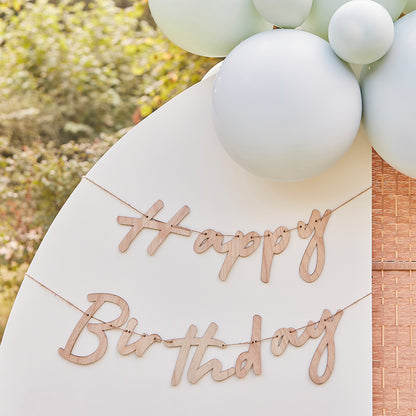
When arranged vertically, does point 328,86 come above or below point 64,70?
above

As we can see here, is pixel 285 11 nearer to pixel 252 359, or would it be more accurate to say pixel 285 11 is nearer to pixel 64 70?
pixel 252 359

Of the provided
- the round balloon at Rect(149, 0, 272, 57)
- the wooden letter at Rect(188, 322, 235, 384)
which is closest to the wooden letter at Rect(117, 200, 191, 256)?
the wooden letter at Rect(188, 322, 235, 384)

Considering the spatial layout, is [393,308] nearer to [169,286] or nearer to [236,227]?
[236,227]

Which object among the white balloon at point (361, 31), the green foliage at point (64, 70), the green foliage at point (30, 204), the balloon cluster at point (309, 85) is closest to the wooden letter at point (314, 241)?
the balloon cluster at point (309, 85)

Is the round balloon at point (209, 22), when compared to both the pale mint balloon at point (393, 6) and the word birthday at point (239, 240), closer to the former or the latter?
the pale mint balloon at point (393, 6)

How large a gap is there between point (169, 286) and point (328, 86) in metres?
0.65

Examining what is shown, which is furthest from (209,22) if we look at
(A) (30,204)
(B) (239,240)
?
(A) (30,204)

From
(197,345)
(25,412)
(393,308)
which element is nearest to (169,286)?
(197,345)

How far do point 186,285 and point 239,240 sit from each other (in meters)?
0.18

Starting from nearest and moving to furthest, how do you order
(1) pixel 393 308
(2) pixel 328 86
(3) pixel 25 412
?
(2) pixel 328 86 < (3) pixel 25 412 < (1) pixel 393 308

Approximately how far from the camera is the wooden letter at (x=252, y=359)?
162cm

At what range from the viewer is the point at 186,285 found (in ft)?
5.38

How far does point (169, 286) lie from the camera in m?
1.63

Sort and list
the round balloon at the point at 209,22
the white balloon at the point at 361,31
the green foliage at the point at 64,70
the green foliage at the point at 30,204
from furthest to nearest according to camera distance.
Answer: the green foliage at the point at 64,70 < the green foliage at the point at 30,204 < the round balloon at the point at 209,22 < the white balloon at the point at 361,31
